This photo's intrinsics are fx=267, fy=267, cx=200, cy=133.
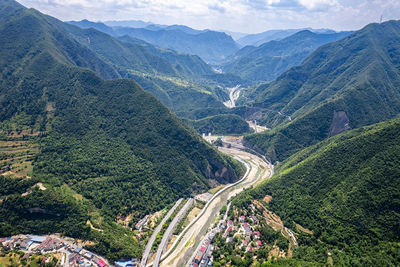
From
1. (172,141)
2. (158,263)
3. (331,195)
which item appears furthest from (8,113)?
(331,195)

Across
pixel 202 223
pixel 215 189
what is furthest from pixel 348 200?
pixel 215 189

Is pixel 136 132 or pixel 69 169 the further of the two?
pixel 136 132

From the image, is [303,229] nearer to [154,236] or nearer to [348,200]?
[348,200]

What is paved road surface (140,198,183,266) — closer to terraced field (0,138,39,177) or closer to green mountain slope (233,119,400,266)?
green mountain slope (233,119,400,266)

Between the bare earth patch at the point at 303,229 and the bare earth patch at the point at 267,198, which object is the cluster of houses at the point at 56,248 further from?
the bare earth patch at the point at 267,198

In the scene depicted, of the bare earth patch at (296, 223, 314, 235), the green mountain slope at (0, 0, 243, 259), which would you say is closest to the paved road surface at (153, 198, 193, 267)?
the green mountain slope at (0, 0, 243, 259)

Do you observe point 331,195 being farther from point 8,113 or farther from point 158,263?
point 8,113

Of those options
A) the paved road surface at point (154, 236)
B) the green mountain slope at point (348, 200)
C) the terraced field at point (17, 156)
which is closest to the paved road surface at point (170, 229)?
the paved road surface at point (154, 236)
